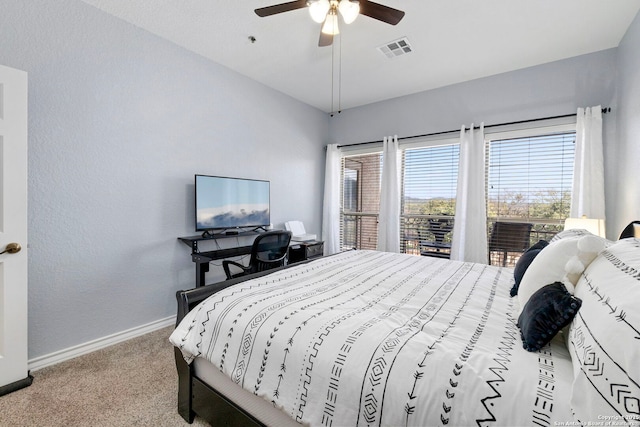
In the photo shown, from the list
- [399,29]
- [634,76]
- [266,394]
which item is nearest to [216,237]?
[266,394]

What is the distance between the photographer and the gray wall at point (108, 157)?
2.08 meters

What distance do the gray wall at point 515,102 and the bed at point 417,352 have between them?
2.42 metres

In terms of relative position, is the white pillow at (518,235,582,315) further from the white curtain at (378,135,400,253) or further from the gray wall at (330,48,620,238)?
the white curtain at (378,135,400,253)

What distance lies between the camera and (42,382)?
1905 millimetres

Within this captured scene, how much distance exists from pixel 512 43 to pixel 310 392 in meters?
3.38

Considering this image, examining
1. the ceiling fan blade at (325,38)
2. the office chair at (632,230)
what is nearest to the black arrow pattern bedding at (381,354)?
the office chair at (632,230)

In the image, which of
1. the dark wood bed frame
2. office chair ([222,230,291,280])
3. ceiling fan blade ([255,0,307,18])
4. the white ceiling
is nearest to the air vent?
the white ceiling

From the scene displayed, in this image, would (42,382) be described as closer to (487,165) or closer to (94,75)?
(94,75)

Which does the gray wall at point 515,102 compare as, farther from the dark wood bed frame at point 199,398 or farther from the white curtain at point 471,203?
the dark wood bed frame at point 199,398

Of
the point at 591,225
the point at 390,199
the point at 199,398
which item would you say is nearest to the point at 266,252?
the point at 199,398

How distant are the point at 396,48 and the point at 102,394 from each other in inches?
142

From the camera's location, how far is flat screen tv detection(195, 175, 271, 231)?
2.98 meters

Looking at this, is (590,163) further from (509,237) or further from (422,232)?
(422,232)

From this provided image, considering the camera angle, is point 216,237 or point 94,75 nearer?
point 94,75
